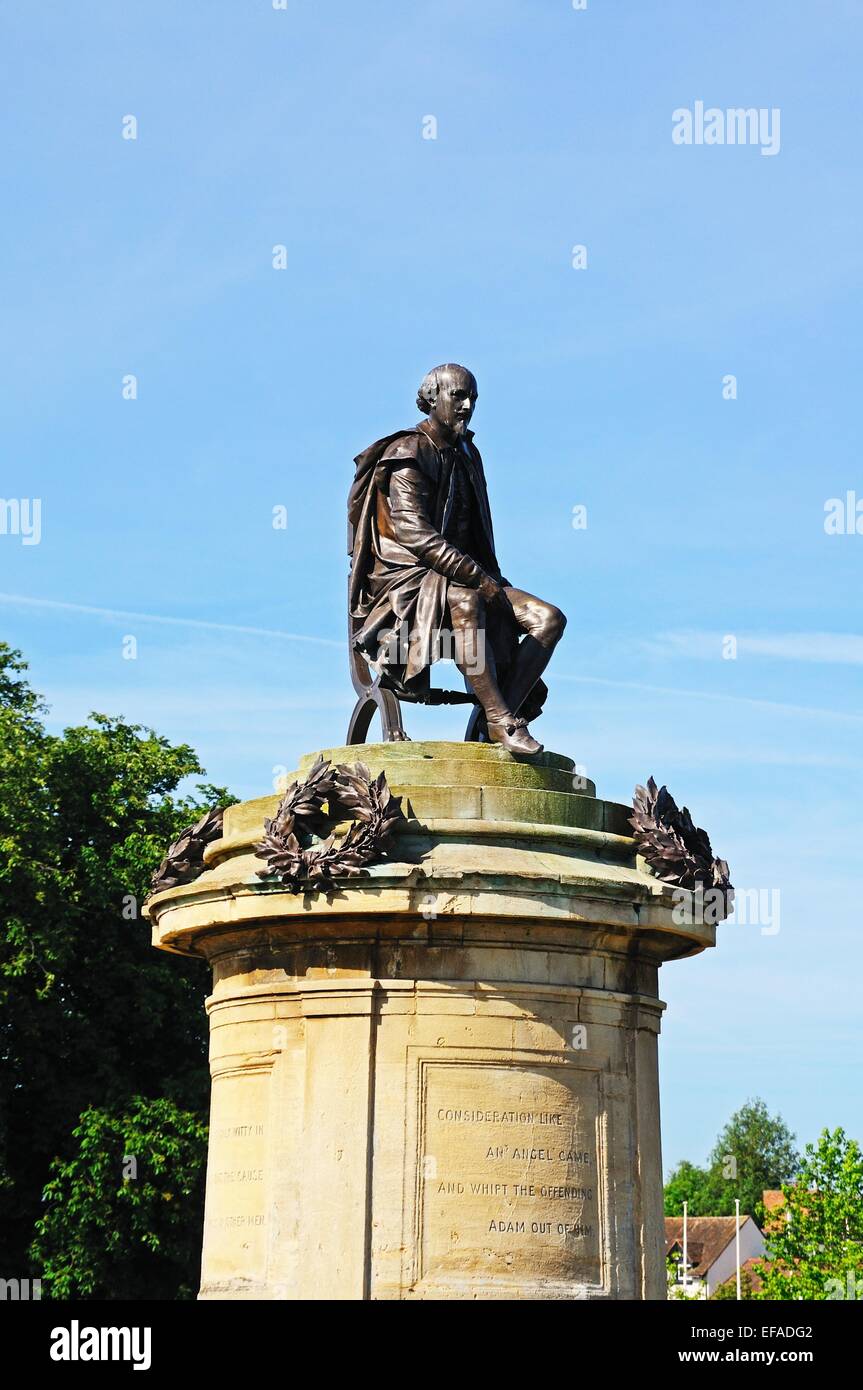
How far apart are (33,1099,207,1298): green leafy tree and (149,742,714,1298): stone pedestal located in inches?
824

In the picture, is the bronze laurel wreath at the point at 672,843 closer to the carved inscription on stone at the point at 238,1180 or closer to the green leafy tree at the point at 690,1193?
the carved inscription on stone at the point at 238,1180

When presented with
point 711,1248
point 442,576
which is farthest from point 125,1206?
point 711,1248

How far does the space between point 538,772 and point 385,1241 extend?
10.6 feet

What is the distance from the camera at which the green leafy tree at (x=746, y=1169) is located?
417 feet

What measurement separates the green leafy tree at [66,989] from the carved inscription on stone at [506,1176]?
22832mm

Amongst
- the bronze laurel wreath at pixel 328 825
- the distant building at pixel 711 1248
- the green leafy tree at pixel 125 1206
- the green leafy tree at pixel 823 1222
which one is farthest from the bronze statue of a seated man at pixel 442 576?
the distant building at pixel 711 1248

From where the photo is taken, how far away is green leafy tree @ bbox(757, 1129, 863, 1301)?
195 feet

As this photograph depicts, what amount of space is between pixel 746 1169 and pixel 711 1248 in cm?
2087

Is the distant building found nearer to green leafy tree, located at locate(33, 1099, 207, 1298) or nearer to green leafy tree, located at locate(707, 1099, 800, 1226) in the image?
green leafy tree, located at locate(707, 1099, 800, 1226)

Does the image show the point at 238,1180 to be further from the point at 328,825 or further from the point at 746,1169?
the point at 746,1169

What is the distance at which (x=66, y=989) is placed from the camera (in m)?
36.0

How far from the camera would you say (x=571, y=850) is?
12578mm

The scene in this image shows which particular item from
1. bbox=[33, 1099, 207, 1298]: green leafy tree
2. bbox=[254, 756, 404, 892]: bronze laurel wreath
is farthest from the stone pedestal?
bbox=[33, 1099, 207, 1298]: green leafy tree
